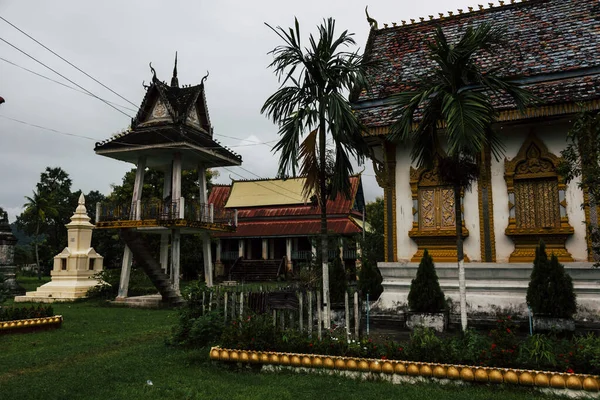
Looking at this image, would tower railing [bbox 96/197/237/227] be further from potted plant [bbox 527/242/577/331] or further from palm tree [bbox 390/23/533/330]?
potted plant [bbox 527/242/577/331]

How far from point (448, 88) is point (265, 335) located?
5.41m

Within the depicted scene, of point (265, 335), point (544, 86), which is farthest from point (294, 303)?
point (544, 86)

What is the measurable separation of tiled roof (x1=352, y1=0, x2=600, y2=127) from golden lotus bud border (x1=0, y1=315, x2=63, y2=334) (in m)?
10.1

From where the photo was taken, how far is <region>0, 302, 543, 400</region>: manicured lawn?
6.36 m

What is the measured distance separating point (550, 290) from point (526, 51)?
668 centimetres

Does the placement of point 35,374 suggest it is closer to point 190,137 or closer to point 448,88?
point 448,88

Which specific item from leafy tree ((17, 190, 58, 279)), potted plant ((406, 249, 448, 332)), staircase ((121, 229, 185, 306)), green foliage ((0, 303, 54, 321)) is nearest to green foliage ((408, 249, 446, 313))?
potted plant ((406, 249, 448, 332))

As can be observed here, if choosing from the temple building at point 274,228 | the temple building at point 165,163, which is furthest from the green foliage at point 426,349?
the temple building at point 274,228

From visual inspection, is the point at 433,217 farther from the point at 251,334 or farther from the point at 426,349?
the point at 251,334

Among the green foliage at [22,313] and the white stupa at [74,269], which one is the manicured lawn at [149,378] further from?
the white stupa at [74,269]

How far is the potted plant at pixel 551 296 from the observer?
9.74 m

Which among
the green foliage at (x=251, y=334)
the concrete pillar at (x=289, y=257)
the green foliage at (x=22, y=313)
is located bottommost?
the green foliage at (x=22, y=313)

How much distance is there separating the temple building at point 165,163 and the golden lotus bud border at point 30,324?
270 inches

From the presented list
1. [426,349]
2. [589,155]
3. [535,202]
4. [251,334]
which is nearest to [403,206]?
[535,202]
